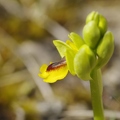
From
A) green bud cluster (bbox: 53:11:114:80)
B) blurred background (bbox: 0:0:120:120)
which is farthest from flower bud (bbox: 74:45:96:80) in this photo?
blurred background (bbox: 0:0:120:120)

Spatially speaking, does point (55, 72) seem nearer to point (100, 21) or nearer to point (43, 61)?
point (100, 21)

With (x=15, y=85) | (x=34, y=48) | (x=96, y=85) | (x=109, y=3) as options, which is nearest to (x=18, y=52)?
(x=34, y=48)

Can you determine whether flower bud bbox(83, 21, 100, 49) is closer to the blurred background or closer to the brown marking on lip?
the brown marking on lip

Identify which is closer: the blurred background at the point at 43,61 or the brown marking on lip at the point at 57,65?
the brown marking on lip at the point at 57,65

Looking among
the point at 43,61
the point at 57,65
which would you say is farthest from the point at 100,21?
the point at 43,61

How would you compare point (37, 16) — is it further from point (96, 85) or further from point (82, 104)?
point (96, 85)

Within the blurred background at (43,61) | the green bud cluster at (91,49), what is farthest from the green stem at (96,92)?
the blurred background at (43,61)

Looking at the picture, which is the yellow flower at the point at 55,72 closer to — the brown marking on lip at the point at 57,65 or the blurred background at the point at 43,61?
the brown marking on lip at the point at 57,65
